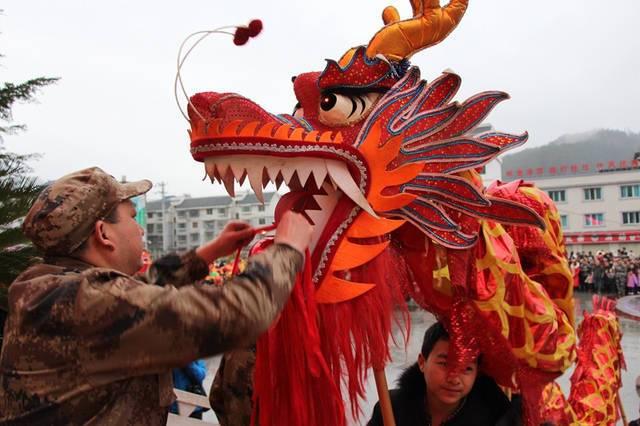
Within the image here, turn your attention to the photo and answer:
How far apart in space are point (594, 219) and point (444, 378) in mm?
30433

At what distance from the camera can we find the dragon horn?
6.25ft

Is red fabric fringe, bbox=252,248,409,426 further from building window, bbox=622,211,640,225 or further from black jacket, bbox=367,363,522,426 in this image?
building window, bbox=622,211,640,225

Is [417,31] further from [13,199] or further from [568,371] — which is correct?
[568,371]

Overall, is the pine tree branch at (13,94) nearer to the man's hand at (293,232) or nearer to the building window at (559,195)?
the man's hand at (293,232)

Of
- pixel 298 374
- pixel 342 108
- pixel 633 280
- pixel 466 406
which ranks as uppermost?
pixel 342 108

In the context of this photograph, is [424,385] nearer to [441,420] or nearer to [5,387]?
[441,420]

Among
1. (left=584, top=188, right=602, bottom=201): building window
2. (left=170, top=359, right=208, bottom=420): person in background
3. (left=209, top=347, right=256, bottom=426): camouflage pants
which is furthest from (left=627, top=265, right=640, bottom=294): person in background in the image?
(left=209, top=347, right=256, bottom=426): camouflage pants

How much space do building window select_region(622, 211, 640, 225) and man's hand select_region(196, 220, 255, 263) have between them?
31184 millimetres

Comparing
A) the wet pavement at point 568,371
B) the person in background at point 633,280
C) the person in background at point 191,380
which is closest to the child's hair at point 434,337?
the wet pavement at point 568,371

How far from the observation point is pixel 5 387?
116 cm

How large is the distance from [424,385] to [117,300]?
1.46 metres

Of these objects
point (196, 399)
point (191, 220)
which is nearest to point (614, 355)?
point (196, 399)

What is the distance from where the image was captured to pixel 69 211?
1185mm

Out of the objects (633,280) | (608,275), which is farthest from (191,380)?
(608,275)
